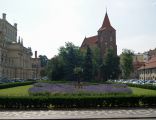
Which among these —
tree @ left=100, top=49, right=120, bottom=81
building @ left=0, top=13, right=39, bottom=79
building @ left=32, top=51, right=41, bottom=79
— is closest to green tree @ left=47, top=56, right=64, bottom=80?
tree @ left=100, top=49, right=120, bottom=81

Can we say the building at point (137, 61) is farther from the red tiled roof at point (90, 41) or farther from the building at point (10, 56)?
the building at point (10, 56)

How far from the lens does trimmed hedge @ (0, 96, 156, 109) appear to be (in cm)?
2522

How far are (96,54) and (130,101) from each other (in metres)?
85.5

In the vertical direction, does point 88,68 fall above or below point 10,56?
below

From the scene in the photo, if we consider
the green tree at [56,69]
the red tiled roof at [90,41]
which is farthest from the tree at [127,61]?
the green tree at [56,69]

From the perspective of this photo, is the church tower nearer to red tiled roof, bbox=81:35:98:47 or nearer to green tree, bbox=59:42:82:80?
red tiled roof, bbox=81:35:98:47

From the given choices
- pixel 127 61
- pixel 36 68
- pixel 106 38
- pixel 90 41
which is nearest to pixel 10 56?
pixel 90 41

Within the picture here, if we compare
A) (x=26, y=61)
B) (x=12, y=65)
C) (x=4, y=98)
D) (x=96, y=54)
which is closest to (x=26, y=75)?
(x=26, y=61)

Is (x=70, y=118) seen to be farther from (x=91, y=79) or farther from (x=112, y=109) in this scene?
(x=91, y=79)

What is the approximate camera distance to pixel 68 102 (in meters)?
25.5

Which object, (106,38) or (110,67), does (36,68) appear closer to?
(106,38)

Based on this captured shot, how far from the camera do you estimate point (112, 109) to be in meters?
24.6

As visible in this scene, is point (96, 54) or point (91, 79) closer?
point (91, 79)

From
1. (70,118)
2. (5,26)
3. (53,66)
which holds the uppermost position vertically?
(5,26)
